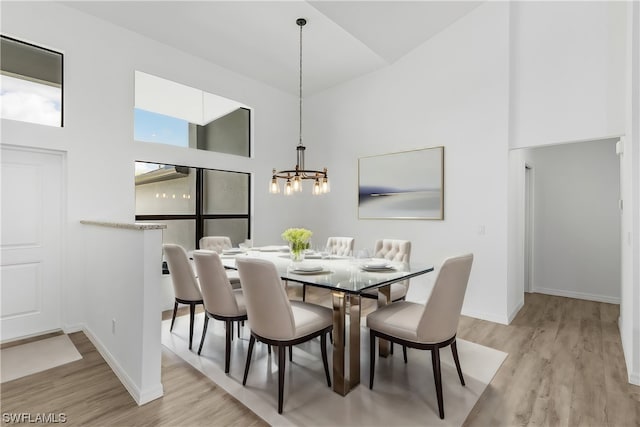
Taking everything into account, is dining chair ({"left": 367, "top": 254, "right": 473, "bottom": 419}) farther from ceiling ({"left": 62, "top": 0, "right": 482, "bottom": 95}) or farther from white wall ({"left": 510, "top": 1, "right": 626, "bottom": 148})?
ceiling ({"left": 62, "top": 0, "right": 482, "bottom": 95})

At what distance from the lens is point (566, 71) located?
3324 mm

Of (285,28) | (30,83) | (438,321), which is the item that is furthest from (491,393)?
(30,83)

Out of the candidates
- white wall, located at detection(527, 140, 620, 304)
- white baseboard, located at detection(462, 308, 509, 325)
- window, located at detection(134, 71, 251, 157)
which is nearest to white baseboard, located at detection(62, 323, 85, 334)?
window, located at detection(134, 71, 251, 157)

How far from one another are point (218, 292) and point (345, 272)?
1.03 metres

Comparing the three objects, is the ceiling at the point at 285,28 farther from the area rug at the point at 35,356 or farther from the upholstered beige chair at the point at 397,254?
the area rug at the point at 35,356

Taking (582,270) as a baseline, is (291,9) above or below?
above

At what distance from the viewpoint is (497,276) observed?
12.3ft

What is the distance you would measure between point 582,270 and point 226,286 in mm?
5057

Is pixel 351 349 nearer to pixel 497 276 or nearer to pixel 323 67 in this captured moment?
pixel 497 276

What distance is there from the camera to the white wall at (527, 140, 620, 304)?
449 centimetres

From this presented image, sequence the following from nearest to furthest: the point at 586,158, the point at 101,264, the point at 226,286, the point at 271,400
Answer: the point at 271,400 → the point at 226,286 → the point at 101,264 → the point at 586,158

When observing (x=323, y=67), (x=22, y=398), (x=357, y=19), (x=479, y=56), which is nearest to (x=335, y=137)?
(x=323, y=67)

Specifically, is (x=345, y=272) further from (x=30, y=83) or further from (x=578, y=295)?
(x=578, y=295)

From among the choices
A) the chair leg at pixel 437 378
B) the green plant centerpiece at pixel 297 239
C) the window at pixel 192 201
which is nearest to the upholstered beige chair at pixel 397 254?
the green plant centerpiece at pixel 297 239
